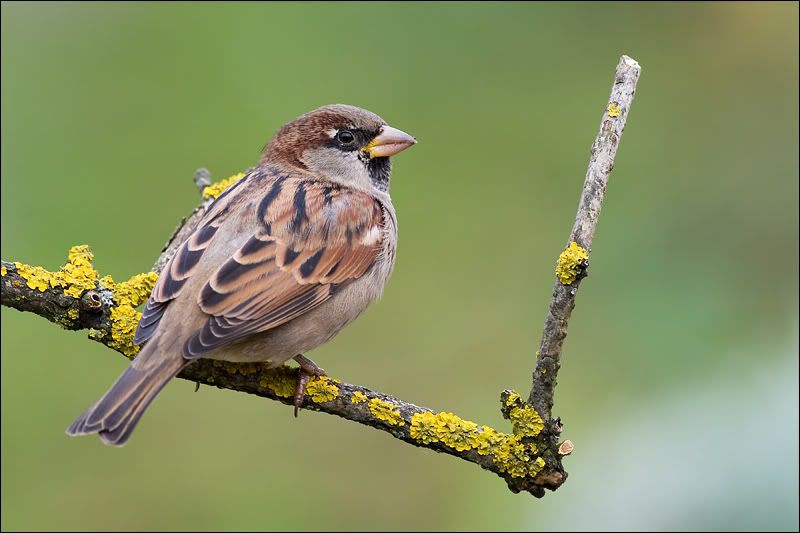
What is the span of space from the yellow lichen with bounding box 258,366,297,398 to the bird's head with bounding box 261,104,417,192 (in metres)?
0.83

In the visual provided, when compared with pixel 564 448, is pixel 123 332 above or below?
above

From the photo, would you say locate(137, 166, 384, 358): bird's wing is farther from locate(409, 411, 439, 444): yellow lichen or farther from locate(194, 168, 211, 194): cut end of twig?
locate(409, 411, 439, 444): yellow lichen

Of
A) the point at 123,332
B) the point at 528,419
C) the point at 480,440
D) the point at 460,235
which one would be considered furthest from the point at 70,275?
the point at 460,235

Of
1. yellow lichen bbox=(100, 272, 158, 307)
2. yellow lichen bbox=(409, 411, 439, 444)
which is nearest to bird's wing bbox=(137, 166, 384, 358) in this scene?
yellow lichen bbox=(100, 272, 158, 307)

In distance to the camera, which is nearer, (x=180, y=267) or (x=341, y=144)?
(x=180, y=267)

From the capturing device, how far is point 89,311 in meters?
3.33

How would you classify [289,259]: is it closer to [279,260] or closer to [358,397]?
[279,260]

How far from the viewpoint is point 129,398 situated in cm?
316

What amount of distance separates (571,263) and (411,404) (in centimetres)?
64

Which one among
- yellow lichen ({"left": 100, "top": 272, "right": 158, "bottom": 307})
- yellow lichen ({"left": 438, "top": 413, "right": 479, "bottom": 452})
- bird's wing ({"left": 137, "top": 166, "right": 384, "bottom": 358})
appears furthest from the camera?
yellow lichen ({"left": 100, "top": 272, "right": 158, "bottom": 307})

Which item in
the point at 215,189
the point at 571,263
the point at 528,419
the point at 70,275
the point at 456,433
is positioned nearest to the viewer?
the point at 571,263

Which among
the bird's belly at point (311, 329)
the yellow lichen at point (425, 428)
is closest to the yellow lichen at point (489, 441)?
the yellow lichen at point (425, 428)

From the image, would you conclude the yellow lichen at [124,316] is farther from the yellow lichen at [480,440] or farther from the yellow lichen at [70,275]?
the yellow lichen at [480,440]

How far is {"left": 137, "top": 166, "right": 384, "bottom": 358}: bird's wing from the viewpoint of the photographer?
11.0ft
